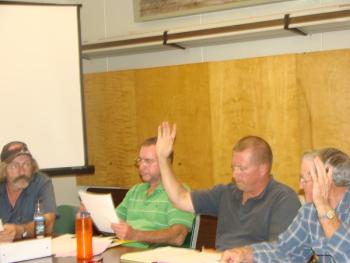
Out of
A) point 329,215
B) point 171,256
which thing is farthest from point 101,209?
point 329,215

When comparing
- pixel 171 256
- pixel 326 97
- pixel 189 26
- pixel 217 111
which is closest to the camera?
pixel 171 256

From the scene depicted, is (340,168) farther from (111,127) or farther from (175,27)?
(111,127)

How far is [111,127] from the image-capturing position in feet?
18.2

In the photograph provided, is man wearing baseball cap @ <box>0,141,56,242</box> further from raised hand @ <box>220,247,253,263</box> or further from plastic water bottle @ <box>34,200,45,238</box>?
raised hand @ <box>220,247,253,263</box>

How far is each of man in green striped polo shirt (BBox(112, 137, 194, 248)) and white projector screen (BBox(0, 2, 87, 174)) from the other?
4.46 feet

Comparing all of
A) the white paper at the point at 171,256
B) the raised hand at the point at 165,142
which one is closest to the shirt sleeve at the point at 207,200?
the raised hand at the point at 165,142

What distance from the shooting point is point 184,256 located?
2.84 m

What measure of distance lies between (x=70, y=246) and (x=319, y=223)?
137 centimetres

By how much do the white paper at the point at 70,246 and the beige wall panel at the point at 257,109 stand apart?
1569 mm

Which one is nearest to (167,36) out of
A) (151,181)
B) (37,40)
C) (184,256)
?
(37,40)

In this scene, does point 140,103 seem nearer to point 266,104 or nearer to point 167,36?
point 167,36

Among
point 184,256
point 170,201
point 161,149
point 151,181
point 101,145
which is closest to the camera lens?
point 184,256

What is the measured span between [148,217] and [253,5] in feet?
6.37

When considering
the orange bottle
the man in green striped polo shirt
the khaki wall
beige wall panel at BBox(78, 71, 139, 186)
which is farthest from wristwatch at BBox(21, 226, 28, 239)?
beige wall panel at BBox(78, 71, 139, 186)
